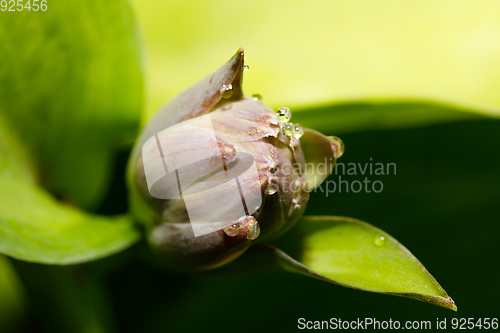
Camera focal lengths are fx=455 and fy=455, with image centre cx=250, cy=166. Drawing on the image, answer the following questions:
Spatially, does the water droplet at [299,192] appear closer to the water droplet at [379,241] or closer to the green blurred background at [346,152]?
the water droplet at [379,241]

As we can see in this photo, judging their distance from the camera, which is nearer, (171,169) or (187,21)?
(171,169)

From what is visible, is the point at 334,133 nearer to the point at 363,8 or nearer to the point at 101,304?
the point at 363,8

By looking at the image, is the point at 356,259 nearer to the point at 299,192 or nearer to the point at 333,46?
the point at 299,192

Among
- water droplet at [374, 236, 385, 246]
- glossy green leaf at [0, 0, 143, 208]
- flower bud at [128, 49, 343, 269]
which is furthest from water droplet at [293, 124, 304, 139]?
glossy green leaf at [0, 0, 143, 208]

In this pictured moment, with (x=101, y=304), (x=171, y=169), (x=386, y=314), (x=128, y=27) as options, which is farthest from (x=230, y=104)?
(x=386, y=314)

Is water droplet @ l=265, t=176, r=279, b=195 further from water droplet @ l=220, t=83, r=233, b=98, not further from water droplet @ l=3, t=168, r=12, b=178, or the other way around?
water droplet @ l=3, t=168, r=12, b=178

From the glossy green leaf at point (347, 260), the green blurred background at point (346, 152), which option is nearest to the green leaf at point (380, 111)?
the green blurred background at point (346, 152)
